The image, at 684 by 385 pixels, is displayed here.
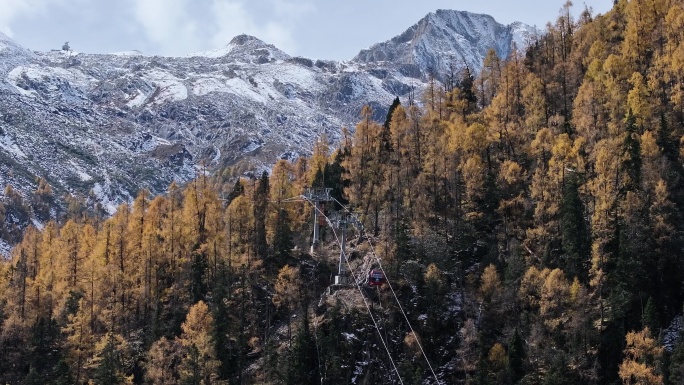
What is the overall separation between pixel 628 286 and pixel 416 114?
156 ft

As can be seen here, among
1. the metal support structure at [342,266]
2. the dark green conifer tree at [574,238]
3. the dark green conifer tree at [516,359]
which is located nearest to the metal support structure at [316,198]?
the metal support structure at [342,266]

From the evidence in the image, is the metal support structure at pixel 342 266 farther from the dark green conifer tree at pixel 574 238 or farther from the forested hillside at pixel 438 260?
the dark green conifer tree at pixel 574 238

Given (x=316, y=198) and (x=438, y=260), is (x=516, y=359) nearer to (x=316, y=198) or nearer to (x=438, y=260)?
(x=438, y=260)

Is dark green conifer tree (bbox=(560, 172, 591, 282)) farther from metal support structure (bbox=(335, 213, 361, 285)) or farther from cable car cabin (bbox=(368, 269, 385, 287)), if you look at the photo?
metal support structure (bbox=(335, 213, 361, 285))

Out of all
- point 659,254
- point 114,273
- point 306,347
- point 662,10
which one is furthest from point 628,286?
point 114,273

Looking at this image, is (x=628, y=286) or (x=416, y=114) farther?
(x=416, y=114)

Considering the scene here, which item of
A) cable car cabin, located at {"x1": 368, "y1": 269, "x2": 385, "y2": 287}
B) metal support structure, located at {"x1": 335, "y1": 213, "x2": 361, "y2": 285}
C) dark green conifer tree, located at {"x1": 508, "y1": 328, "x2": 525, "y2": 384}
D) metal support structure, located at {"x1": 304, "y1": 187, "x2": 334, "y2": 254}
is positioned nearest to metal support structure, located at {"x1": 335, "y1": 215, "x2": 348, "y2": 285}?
metal support structure, located at {"x1": 335, "y1": 213, "x2": 361, "y2": 285}

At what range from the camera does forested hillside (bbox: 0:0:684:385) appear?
7656 cm

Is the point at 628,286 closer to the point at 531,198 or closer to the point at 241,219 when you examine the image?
the point at 531,198

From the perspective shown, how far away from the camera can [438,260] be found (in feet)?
290

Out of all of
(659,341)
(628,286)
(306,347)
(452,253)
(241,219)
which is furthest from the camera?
(241,219)

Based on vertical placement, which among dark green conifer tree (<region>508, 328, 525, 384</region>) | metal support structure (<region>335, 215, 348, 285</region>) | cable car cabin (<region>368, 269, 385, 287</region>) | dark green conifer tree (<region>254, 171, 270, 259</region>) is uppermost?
dark green conifer tree (<region>254, 171, 270, 259</region>)

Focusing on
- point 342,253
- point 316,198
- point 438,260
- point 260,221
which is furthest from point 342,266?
point 260,221

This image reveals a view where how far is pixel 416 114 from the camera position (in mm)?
111375
